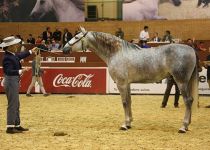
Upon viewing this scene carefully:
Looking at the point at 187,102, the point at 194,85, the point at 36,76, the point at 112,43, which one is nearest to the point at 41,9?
A: the point at 36,76

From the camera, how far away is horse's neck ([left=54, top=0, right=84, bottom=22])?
33.4 metres

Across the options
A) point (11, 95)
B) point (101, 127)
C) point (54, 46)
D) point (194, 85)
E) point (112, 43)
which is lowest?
point (101, 127)

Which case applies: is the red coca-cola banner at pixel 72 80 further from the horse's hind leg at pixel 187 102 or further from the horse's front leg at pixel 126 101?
the horse's hind leg at pixel 187 102

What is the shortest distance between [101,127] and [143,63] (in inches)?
76.2

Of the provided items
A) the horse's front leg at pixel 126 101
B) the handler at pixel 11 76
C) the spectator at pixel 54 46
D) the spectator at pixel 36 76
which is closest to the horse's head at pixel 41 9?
the spectator at pixel 54 46

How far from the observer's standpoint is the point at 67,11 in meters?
33.9

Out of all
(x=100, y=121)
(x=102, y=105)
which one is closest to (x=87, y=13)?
(x=102, y=105)

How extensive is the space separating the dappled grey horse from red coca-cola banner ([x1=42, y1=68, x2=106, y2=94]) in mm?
9443

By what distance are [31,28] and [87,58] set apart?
10.0m

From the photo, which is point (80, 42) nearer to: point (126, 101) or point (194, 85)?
point (126, 101)

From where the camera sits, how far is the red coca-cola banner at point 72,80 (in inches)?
853

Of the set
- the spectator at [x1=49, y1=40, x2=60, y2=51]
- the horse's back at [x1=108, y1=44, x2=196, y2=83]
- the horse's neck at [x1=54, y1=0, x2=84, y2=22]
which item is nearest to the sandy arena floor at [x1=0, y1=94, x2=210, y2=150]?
the horse's back at [x1=108, y1=44, x2=196, y2=83]

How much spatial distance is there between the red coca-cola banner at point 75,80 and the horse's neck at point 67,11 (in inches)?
470

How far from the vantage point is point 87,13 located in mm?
33969
